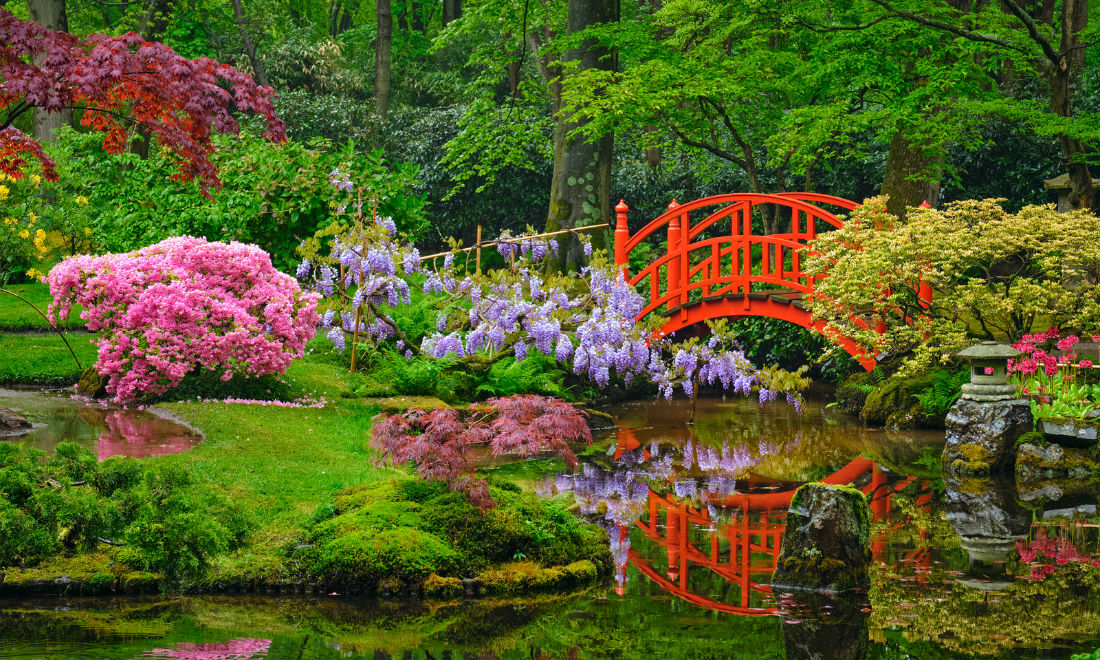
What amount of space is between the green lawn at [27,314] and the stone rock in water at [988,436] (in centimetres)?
972

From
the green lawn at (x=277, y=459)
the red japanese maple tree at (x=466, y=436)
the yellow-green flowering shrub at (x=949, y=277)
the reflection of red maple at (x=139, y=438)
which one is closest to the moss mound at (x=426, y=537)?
the red japanese maple tree at (x=466, y=436)

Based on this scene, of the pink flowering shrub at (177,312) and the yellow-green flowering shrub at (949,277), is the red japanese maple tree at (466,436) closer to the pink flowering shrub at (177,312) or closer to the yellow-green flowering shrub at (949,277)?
the pink flowering shrub at (177,312)

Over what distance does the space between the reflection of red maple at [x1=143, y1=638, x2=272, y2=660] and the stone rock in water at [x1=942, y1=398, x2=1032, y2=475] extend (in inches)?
276

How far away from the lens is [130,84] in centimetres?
806

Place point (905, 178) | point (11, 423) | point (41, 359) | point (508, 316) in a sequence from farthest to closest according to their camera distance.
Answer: point (905, 178) < point (508, 316) < point (41, 359) < point (11, 423)

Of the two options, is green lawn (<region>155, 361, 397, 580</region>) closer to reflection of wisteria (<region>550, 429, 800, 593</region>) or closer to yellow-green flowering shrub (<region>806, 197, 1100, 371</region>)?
reflection of wisteria (<region>550, 429, 800, 593</region>)

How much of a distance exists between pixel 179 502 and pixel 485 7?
44.4 feet

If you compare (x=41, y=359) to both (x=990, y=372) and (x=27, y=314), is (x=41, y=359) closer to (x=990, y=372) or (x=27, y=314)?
(x=27, y=314)

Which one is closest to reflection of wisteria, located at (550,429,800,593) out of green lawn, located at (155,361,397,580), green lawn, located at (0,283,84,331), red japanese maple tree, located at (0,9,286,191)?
green lawn, located at (155,361,397,580)

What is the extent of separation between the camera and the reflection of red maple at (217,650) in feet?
15.8

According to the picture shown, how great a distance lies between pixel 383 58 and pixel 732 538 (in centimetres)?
1922

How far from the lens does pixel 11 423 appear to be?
339 inches

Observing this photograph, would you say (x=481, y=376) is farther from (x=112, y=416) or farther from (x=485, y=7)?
(x=485, y=7)

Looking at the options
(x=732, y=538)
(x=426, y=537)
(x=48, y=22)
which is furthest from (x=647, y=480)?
(x=48, y=22)
